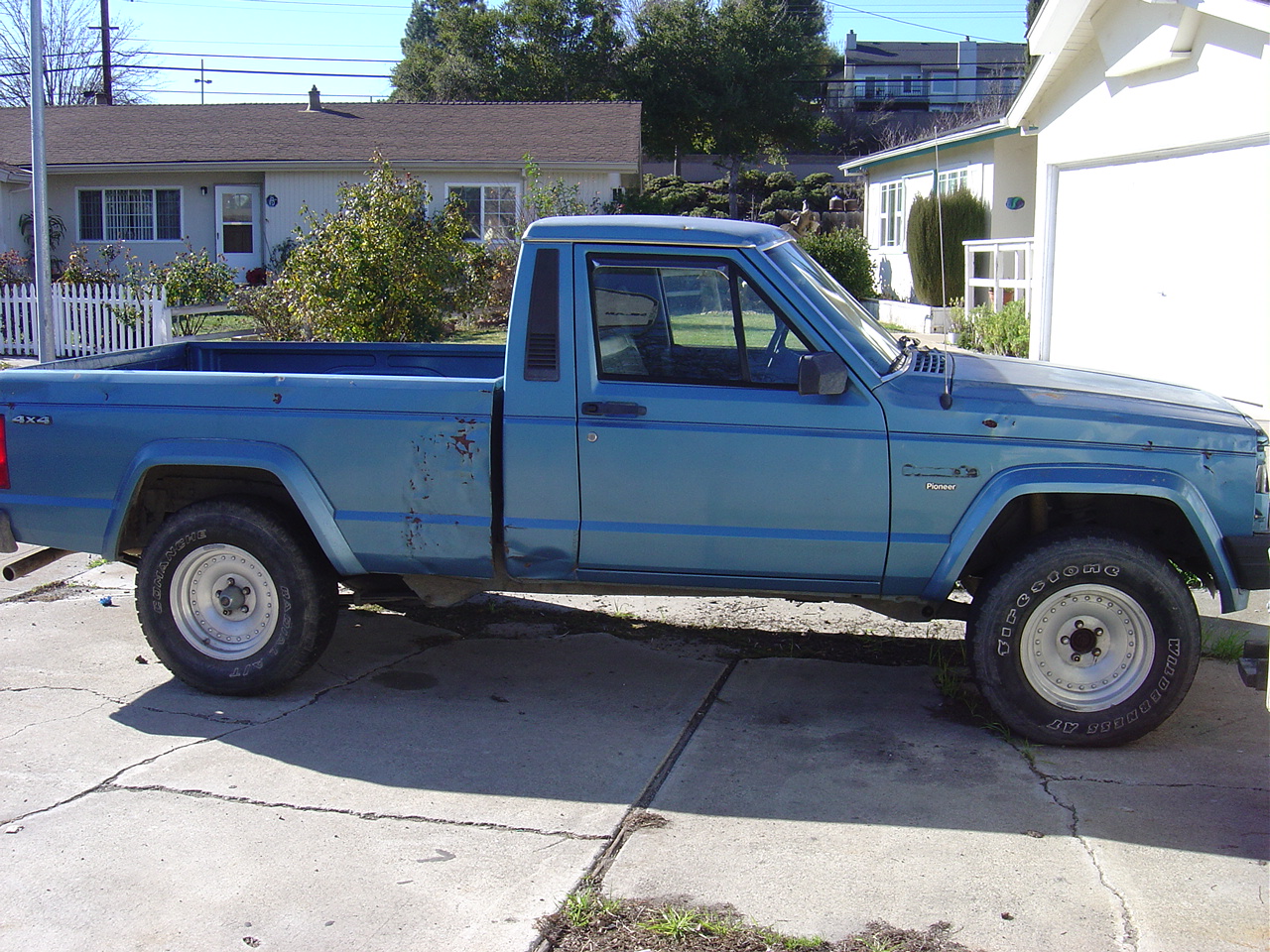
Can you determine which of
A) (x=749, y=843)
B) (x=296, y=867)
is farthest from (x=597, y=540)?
(x=296, y=867)

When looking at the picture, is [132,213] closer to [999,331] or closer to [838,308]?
[999,331]

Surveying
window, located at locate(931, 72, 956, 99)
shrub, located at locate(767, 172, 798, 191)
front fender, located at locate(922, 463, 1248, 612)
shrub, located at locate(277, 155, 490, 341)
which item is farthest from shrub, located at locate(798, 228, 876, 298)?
window, located at locate(931, 72, 956, 99)

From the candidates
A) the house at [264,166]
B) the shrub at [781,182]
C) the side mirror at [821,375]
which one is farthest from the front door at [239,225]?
the side mirror at [821,375]

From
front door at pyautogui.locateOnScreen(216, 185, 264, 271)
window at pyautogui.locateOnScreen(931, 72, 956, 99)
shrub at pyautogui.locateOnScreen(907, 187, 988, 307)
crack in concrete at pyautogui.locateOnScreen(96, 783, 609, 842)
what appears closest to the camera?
crack in concrete at pyautogui.locateOnScreen(96, 783, 609, 842)

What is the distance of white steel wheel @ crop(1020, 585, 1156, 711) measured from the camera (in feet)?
15.7

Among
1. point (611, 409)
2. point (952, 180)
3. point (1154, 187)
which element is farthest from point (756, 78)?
point (611, 409)

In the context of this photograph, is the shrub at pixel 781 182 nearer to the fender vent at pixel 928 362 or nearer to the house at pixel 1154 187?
the house at pixel 1154 187

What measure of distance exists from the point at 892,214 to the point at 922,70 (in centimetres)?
4164

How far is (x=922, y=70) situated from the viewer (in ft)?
212

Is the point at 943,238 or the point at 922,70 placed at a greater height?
the point at 922,70

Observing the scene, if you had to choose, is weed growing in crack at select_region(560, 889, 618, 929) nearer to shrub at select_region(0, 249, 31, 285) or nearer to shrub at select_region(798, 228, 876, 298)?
shrub at select_region(0, 249, 31, 285)

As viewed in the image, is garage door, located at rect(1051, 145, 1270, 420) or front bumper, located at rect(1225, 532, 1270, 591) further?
garage door, located at rect(1051, 145, 1270, 420)

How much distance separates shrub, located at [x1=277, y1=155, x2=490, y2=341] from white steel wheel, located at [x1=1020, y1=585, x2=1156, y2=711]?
887cm

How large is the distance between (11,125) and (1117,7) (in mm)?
28188
